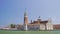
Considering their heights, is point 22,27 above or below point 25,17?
below

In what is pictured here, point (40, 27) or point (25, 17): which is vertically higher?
point (25, 17)

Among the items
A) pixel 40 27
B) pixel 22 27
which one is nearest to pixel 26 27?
pixel 22 27

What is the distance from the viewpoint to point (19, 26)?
12.1 m

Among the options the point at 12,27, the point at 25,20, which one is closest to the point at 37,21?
the point at 25,20

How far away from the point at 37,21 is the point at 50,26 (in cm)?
129

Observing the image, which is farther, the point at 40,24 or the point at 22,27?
the point at 40,24

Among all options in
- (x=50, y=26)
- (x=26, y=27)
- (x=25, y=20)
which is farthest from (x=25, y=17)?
(x=50, y=26)

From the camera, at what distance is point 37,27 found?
12328mm

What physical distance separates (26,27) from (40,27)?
1.22 metres

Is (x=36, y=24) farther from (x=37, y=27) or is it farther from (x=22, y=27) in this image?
(x=22, y=27)

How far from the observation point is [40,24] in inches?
500

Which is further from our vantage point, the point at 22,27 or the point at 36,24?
the point at 36,24

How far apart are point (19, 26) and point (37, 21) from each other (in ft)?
5.43

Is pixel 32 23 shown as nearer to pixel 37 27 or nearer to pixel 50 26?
pixel 37 27
